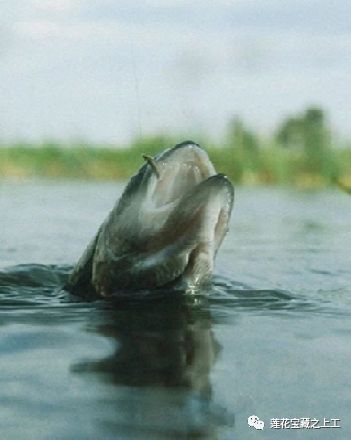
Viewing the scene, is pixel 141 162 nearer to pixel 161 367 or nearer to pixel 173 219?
pixel 173 219

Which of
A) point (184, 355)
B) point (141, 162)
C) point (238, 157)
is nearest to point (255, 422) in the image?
point (184, 355)

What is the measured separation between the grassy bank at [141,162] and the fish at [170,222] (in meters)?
11.1

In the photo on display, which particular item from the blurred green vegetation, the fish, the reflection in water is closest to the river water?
the reflection in water

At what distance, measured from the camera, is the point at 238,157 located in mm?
17797

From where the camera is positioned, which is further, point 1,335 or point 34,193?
point 34,193

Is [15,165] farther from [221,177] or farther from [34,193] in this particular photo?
[221,177]

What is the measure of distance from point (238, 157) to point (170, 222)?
40.4 feet

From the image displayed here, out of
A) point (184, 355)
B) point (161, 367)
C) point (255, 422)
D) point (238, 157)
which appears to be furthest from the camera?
point (238, 157)

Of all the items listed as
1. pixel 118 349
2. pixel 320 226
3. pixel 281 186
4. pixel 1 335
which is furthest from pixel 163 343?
pixel 281 186

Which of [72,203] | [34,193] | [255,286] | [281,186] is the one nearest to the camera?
[255,286]

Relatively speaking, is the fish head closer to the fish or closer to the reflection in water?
the fish

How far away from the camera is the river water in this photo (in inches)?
141

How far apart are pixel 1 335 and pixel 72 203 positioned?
10.2m

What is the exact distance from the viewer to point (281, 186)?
20078mm
